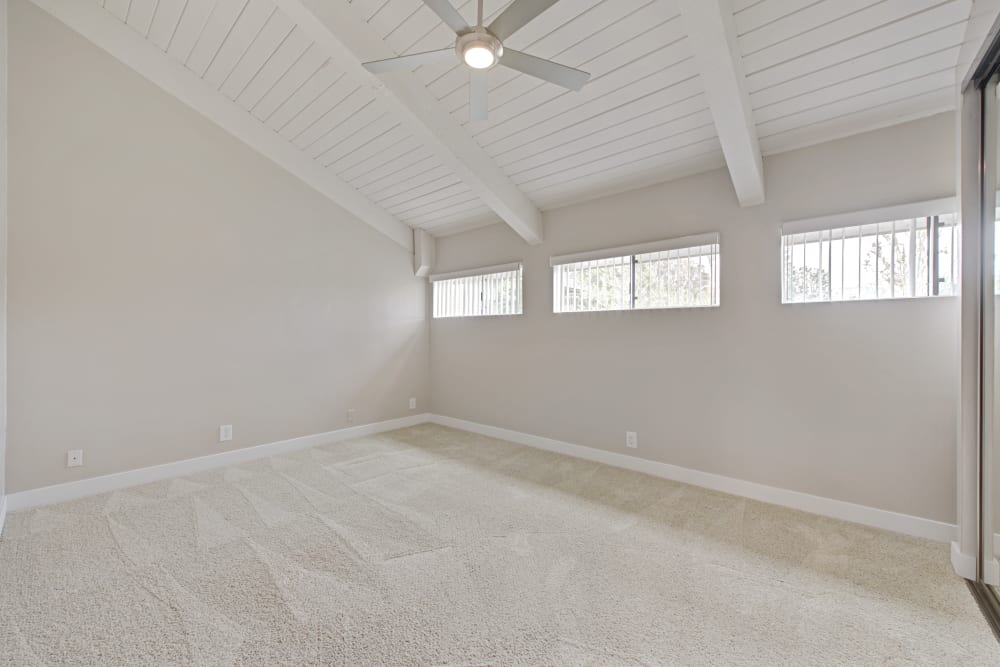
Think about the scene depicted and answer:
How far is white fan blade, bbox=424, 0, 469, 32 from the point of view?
1.66 meters

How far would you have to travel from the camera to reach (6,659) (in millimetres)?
1463

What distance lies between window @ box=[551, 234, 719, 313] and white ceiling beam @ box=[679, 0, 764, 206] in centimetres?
48

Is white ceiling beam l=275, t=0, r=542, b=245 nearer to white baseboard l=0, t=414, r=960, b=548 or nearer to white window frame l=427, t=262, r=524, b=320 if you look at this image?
white window frame l=427, t=262, r=524, b=320

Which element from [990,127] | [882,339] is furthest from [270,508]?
[990,127]

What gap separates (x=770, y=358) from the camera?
283 centimetres

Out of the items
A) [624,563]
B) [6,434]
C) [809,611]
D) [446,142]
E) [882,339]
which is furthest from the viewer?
[446,142]

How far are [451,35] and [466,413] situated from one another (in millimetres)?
3590

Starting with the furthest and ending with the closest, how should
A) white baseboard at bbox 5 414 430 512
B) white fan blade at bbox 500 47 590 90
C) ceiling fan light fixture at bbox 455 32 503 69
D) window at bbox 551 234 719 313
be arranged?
1. window at bbox 551 234 719 313
2. white baseboard at bbox 5 414 430 512
3. white fan blade at bbox 500 47 590 90
4. ceiling fan light fixture at bbox 455 32 503 69

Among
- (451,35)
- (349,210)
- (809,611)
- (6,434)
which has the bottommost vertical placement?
(809,611)

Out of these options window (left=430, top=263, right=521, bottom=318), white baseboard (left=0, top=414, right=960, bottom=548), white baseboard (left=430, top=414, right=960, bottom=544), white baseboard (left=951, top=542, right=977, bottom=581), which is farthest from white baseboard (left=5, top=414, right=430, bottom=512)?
white baseboard (left=951, top=542, right=977, bottom=581)

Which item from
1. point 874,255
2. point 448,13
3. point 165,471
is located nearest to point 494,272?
point 448,13

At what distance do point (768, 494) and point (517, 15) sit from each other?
10.3 feet

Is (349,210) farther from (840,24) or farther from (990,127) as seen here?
(990,127)

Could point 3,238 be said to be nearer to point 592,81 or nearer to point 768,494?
point 592,81
